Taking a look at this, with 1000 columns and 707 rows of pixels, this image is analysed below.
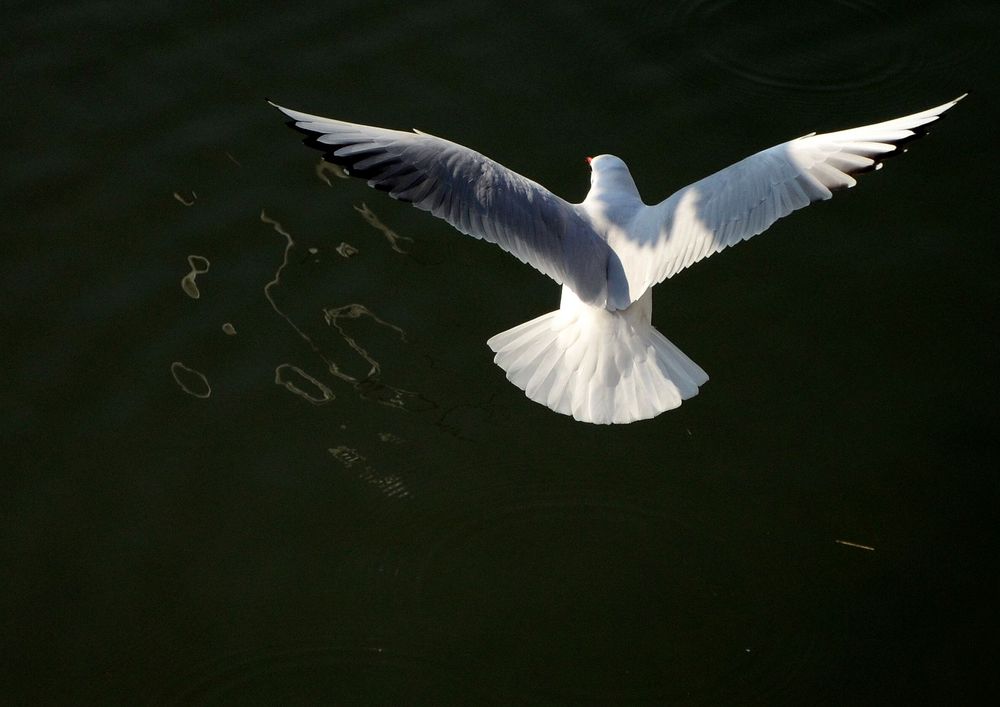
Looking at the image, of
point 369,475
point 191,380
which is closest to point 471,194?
point 369,475

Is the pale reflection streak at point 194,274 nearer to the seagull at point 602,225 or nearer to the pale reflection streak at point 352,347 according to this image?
the pale reflection streak at point 352,347

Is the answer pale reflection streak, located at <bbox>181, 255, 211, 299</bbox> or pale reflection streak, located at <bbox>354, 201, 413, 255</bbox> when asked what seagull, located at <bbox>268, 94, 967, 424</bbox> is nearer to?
pale reflection streak, located at <bbox>354, 201, 413, 255</bbox>

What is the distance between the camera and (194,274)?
5375mm

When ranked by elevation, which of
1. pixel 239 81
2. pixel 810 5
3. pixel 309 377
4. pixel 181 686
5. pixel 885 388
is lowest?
pixel 181 686

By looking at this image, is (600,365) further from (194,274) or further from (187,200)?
(187,200)

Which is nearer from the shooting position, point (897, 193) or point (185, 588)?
point (185, 588)

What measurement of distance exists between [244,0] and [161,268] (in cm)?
197

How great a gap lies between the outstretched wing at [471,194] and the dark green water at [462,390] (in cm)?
71

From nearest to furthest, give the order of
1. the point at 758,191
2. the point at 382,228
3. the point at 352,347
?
the point at 758,191
the point at 352,347
the point at 382,228

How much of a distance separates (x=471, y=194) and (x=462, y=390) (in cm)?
87

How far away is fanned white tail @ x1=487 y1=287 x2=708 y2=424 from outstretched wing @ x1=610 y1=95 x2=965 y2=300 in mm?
295

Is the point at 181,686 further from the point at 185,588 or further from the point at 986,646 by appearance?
the point at 986,646

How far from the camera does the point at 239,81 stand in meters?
6.27

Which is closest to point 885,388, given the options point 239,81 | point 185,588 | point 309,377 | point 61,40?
point 309,377
